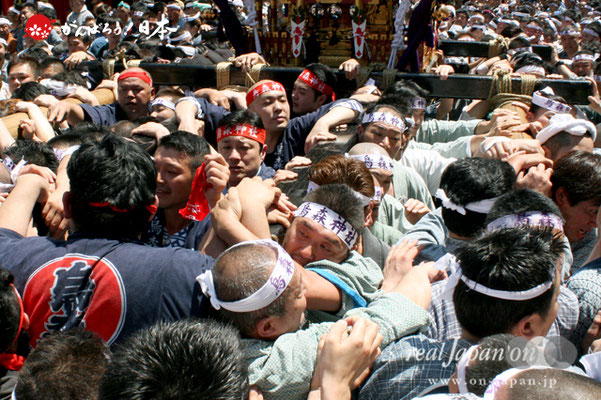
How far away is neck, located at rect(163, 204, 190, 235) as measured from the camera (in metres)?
2.69

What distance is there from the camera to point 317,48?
6.21m

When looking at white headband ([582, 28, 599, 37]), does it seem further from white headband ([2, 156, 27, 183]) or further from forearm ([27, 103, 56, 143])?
white headband ([2, 156, 27, 183])

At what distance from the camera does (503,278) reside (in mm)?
1618

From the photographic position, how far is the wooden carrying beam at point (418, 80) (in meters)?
4.49

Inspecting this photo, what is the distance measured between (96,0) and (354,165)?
1259 cm

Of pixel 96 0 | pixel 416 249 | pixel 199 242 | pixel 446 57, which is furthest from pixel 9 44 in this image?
pixel 416 249

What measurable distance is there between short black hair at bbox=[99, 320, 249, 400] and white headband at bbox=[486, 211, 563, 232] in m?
1.16

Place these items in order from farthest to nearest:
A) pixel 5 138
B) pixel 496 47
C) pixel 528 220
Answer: pixel 496 47 → pixel 5 138 → pixel 528 220

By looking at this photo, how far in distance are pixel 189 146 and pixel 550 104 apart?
256cm

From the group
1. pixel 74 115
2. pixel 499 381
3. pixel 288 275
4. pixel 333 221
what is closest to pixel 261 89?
pixel 74 115

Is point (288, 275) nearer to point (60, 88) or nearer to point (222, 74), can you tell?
point (222, 74)

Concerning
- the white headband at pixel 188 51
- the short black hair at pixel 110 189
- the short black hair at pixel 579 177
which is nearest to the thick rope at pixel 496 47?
the white headband at pixel 188 51

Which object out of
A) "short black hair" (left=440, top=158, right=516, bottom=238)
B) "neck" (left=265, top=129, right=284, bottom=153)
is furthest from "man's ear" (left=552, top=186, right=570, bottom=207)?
"neck" (left=265, top=129, right=284, bottom=153)

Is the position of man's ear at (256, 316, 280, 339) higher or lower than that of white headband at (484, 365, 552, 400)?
lower
